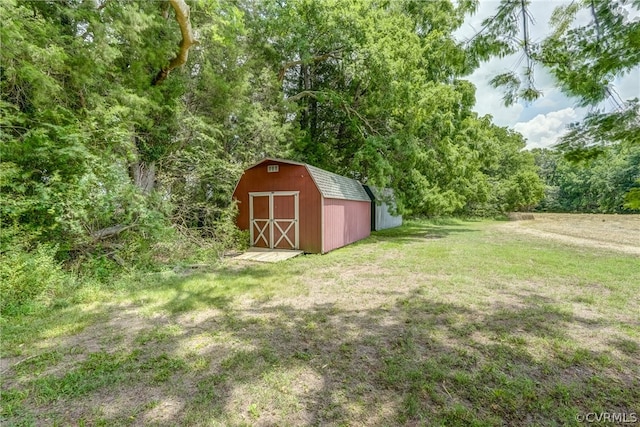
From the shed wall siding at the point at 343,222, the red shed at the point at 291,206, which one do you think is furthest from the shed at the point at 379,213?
the red shed at the point at 291,206

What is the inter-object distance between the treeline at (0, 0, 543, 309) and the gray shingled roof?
1.17 meters

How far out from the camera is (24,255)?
4.30m

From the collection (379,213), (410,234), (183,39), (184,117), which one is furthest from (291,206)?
(379,213)

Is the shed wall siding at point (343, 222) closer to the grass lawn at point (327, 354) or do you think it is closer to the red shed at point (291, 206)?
the red shed at point (291, 206)

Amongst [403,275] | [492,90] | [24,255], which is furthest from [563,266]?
[24,255]

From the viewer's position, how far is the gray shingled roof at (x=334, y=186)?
898cm

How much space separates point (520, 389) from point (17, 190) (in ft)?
22.7

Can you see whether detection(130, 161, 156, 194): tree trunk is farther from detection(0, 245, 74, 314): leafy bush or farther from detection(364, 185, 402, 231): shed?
detection(364, 185, 402, 231): shed

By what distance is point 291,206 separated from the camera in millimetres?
9227

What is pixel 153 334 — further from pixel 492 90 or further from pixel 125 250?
pixel 492 90

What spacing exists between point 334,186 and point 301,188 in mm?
1533

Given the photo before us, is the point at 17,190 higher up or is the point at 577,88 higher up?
the point at 577,88

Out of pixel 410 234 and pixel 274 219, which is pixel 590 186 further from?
pixel 274 219

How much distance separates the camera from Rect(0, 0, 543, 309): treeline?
482 cm
